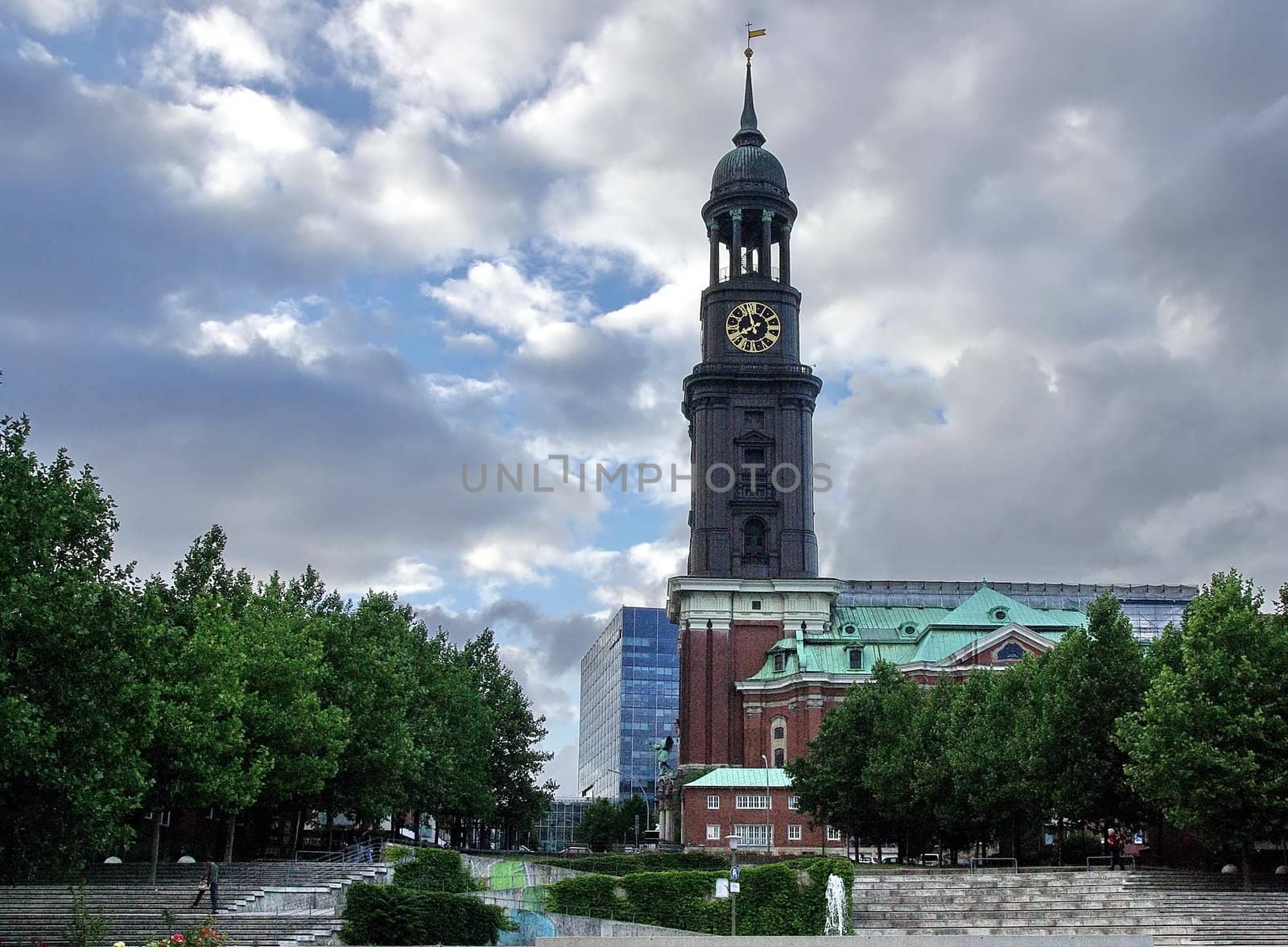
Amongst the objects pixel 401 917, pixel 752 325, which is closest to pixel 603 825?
pixel 752 325

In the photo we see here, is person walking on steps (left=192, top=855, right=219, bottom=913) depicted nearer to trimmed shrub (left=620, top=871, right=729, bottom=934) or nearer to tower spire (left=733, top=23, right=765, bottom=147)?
trimmed shrub (left=620, top=871, right=729, bottom=934)

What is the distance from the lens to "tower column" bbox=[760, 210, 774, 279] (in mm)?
135375

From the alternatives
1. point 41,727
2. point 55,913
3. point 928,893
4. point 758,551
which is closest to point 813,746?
point 928,893

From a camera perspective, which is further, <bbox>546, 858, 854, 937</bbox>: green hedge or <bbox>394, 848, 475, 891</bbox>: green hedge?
<bbox>394, 848, 475, 891</bbox>: green hedge

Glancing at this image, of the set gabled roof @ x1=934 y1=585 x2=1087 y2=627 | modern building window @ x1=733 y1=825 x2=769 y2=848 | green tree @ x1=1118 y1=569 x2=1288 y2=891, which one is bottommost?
modern building window @ x1=733 y1=825 x2=769 y2=848

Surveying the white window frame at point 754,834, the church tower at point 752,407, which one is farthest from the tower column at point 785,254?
the white window frame at point 754,834

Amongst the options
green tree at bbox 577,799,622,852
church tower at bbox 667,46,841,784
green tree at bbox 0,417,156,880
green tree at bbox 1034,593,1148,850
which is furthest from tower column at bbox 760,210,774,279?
green tree at bbox 0,417,156,880

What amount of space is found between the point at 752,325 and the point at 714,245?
9666 millimetres

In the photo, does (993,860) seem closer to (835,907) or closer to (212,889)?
(835,907)

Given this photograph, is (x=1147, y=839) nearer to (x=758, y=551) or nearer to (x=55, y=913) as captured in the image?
(x=55, y=913)

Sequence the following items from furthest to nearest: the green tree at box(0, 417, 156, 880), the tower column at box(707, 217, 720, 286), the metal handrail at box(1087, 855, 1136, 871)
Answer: the tower column at box(707, 217, 720, 286) < the metal handrail at box(1087, 855, 1136, 871) < the green tree at box(0, 417, 156, 880)

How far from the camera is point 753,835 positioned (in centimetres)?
10925

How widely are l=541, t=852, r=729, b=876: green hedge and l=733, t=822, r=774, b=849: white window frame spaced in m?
27.5

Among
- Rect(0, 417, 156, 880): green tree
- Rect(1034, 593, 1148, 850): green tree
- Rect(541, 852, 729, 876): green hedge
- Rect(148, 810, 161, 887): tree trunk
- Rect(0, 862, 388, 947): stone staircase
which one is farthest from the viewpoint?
Rect(541, 852, 729, 876): green hedge
